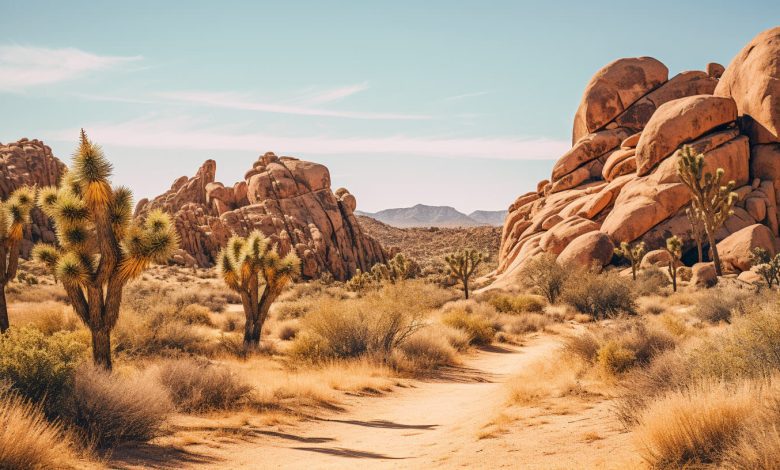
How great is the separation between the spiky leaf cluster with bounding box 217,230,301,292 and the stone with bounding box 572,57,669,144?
1539 inches

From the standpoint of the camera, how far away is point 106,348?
427 inches

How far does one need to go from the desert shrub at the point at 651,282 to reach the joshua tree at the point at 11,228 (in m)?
24.4

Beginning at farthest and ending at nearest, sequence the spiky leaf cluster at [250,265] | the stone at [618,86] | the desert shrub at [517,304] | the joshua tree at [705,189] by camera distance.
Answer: the stone at [618,86] → the joshua tree at [705,189] → the desert shrub at [517,304] → the spiky leaf cluster at [250,265]

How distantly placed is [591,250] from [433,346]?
896 inches

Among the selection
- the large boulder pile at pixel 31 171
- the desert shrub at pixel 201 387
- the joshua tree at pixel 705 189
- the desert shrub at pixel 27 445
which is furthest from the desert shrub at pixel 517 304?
the large boulder pile at pixel 31 171

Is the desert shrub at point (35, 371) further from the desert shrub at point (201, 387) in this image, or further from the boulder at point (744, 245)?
the boulder at point (744, 245)

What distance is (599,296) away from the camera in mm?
24578

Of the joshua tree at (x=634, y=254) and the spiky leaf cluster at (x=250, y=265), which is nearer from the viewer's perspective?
the spiky leaf cluster at (x=250, y=265)

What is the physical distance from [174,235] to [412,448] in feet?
21.2

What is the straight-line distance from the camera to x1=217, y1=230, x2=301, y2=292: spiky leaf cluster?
54.4 feet

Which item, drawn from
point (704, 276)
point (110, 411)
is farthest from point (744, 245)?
point (110, 411)

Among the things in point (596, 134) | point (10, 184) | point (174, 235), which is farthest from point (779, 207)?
point (10, 184)

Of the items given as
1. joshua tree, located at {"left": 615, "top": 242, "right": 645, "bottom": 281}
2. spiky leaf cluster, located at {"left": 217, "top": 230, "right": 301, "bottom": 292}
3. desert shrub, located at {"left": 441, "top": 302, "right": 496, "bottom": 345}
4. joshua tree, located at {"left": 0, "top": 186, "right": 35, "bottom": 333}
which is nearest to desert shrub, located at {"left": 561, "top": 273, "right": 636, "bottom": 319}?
desert shrub, located at {"left": 441, "top": 302, "right": 496, "bottom": 345}

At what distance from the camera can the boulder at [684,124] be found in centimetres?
3819
